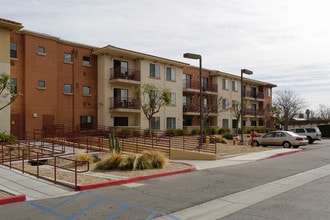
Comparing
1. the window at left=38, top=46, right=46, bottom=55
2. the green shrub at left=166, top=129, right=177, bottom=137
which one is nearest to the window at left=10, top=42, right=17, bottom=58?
the window at left=38, top=46, right=46, bottom=55

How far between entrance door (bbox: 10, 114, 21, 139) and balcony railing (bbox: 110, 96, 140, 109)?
8854 millimetres

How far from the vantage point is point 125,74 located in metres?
34.0

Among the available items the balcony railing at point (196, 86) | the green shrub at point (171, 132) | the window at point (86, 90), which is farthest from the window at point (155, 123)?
the window at point (86, 90)

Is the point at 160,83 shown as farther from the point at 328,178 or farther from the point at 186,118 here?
the point at 328,178

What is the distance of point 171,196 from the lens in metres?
9.45

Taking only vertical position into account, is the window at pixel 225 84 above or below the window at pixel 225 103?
above

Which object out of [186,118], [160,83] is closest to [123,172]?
[160,83]

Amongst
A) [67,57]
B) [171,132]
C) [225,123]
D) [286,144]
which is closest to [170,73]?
[171,132]

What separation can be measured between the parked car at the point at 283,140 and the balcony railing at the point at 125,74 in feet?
44.3

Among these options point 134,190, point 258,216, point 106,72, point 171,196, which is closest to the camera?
point 258,216

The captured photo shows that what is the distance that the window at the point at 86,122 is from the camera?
3144 centimetres

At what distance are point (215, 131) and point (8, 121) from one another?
2542 centimetres

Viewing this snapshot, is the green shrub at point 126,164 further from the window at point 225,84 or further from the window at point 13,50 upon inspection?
the window at point 225,84

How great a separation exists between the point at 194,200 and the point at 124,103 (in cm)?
2516
